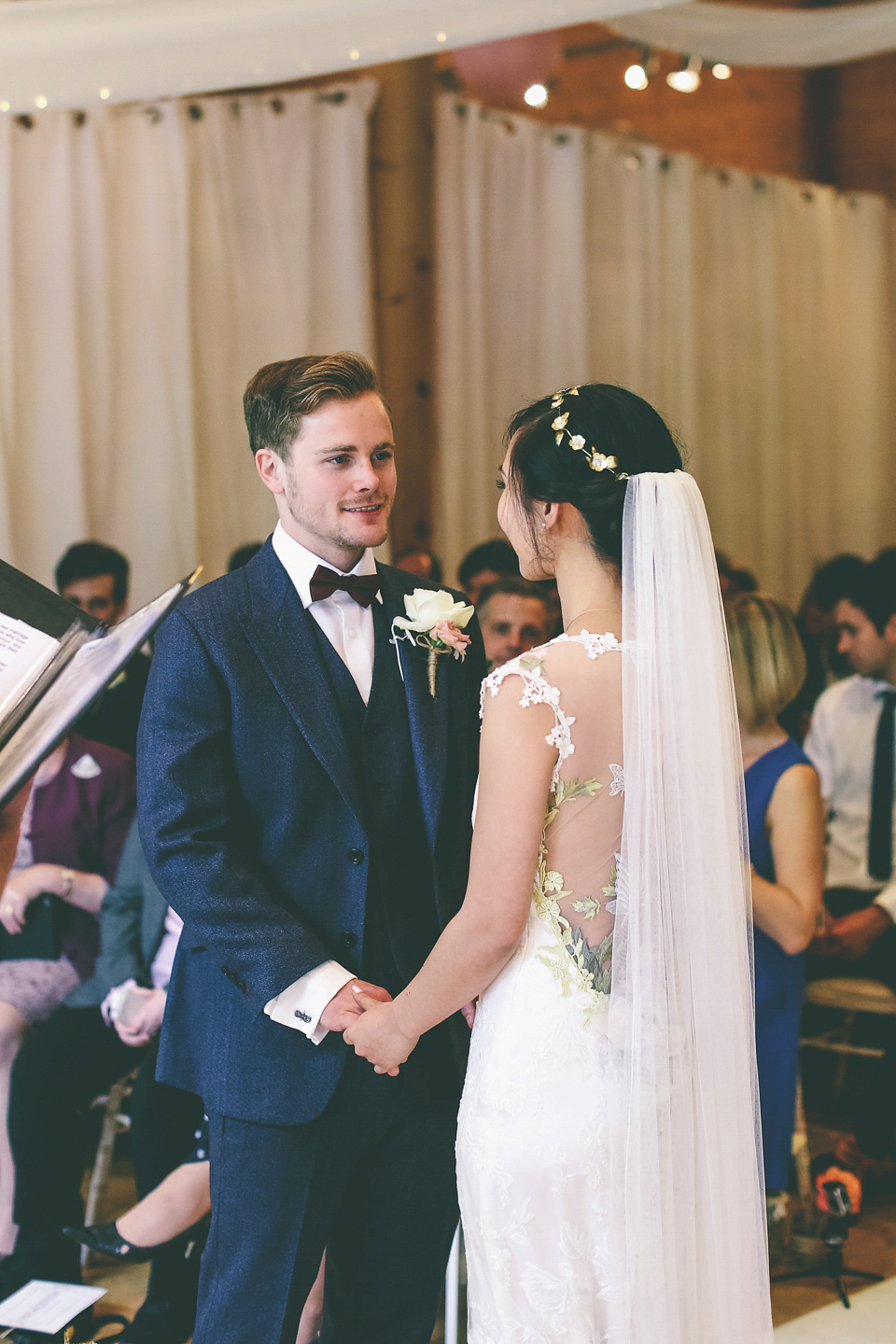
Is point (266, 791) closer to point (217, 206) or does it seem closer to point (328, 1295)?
point (328, 1295)

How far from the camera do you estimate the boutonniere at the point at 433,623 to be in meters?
2.09

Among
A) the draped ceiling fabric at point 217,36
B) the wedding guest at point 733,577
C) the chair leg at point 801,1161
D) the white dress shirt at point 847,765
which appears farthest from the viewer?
the wedding guest at point 733,577

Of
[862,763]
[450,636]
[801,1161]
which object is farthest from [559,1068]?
[862,763]

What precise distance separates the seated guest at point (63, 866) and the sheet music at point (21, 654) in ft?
4.42

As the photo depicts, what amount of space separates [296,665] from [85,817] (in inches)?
66.6

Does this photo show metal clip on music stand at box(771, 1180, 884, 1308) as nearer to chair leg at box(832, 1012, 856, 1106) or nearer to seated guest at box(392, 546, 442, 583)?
chair leg at box(832, 1012, 856, 1106)

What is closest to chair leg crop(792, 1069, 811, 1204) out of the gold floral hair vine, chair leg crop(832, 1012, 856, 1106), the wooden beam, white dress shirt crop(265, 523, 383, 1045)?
chair leg crop(832, 1012, 856, 1106)

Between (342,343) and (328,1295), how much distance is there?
12.5 feet

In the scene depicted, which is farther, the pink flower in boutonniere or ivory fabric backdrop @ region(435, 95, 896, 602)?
ivory fabric backdrop @ region(435, 95, 896, 602)

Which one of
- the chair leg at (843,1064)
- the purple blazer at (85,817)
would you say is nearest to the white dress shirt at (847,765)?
the chair leg at (843,1064)

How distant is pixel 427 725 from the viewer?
2088 mm

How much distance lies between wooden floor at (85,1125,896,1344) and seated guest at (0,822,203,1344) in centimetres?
22

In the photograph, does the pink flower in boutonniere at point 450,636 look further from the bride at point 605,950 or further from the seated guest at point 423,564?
the seated guest at point 423,564

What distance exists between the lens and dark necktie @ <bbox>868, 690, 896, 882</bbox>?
4.18m
